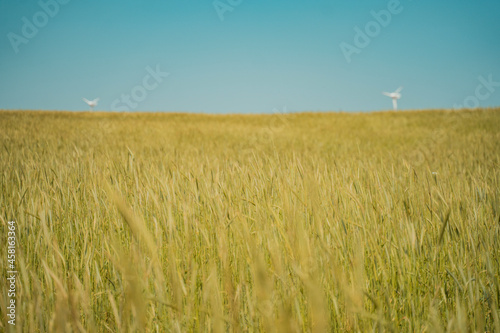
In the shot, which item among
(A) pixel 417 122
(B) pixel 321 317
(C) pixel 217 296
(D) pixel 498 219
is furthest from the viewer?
(A) pixel 417 122

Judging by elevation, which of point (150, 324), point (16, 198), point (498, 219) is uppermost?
point (16, 198)

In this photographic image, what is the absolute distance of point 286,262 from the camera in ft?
3.26

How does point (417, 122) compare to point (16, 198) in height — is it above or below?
above

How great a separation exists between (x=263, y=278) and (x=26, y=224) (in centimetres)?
154

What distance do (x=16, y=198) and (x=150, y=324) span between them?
1.76 m

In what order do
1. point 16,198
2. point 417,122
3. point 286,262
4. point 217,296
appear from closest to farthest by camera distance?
point 217,296
point 286,262
point 16,198
point 417,122

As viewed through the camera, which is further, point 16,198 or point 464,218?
point 16,198

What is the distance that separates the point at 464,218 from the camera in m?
1.44

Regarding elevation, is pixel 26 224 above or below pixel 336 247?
above

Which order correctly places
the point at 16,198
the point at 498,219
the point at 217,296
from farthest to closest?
the point at 16,198
the point at 498,219
the point at 217,296

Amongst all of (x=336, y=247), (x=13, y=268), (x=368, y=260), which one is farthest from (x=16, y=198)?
(x=368, y=260)

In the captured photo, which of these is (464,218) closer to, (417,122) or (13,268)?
(13,268)

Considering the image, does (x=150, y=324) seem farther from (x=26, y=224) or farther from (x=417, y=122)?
(x=417, y=122)

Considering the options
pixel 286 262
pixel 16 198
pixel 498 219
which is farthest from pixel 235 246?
pixel 16 198
